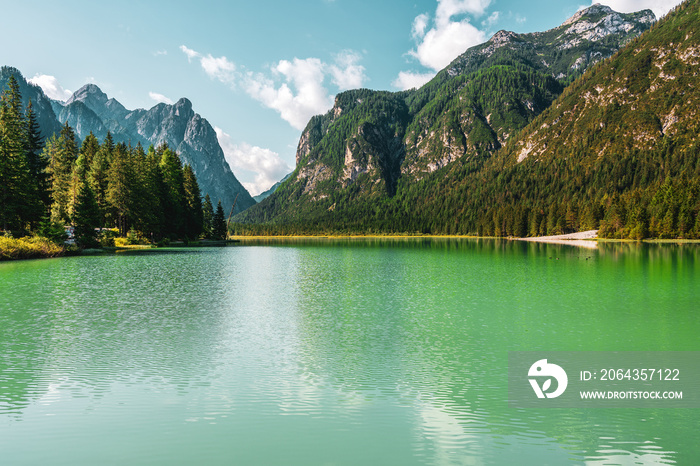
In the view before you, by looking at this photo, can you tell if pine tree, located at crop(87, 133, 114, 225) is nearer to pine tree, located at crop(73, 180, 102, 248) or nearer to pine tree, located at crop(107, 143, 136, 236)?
pine tree, located at crop(107, 143, 136, 236)

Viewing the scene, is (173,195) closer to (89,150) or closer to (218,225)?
(89,150)

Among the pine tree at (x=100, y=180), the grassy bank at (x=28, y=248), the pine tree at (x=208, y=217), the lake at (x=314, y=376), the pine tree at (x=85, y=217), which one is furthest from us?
the pine tree at (x=208, y=217)

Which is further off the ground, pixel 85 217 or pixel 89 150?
pixel 89 150

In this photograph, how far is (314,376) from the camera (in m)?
15.5

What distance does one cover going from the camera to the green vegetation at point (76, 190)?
2662 inches

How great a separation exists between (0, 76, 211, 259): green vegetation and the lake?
40.9 metres

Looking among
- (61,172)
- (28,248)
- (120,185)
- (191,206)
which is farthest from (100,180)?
(191,206)

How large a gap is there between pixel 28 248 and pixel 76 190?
68.3ft

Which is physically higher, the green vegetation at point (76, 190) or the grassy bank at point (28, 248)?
the green vegetation at point (76, 190)

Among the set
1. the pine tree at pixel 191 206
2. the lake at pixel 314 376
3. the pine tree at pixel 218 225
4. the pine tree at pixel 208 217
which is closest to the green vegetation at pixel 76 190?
the pine tree at pixel 191 206

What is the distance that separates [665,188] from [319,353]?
6032 inches

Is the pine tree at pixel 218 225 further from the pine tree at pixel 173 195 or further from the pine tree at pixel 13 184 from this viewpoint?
the pine tree at pixel 13 184

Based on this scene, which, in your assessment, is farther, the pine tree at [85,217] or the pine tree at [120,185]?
the pine tree at [120,185]

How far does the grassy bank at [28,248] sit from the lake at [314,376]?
33.0m
